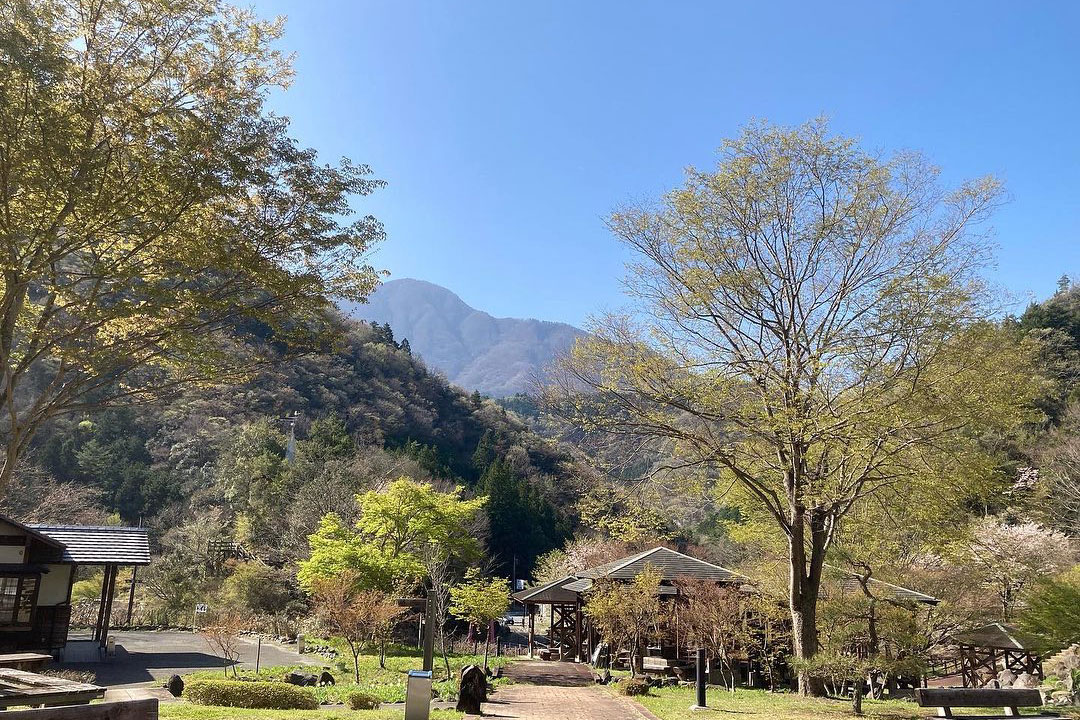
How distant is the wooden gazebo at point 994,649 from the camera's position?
1549 centimetres

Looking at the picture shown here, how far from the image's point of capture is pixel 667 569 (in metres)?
19.7

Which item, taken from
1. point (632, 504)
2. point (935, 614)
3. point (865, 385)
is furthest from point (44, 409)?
point (935, 614)

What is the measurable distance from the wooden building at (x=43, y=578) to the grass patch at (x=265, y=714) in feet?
37.2

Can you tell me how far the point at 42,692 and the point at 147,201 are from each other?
4743mm

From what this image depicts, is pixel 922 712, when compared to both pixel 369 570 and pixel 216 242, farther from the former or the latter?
pixel 369 570

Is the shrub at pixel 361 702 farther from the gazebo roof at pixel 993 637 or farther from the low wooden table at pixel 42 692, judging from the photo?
the gazebo roof at pixel 993 637

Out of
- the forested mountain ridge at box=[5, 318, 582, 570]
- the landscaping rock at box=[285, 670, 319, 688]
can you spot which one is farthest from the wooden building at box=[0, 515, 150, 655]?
the forested mountain ridge at box=[5, 318, 582, 570]

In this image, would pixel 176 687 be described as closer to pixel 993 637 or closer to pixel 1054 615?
pixel 1054 615

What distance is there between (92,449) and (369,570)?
27.7m

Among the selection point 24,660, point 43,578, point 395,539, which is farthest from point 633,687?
point 43,578

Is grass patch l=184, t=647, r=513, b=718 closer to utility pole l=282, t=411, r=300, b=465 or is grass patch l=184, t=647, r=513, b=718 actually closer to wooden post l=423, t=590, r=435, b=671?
wooden post l=423, t=590, r=435, b=671

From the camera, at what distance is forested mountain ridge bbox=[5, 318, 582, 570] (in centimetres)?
3186

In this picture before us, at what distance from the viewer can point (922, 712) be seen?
34.8 feet

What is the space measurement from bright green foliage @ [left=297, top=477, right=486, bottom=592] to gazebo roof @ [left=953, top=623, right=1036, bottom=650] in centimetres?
1516
